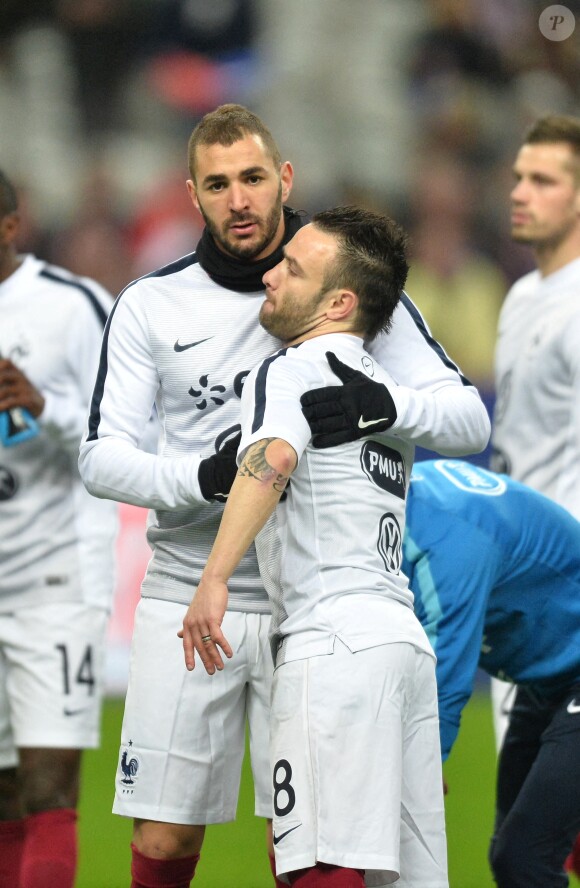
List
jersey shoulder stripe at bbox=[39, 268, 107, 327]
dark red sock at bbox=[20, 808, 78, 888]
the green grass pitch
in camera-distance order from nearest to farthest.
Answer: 1. dark red sock at bbox=[20, 808, 78, 888]
2. jersey shoulder stripe at bbox=[39, 268, 107, 327]
3. the green grass pitch

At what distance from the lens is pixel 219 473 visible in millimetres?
3172

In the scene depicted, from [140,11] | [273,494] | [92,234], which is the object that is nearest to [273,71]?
[140,11]

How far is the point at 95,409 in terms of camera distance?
3490 mm

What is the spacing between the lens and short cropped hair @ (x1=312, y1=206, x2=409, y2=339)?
10.4 ft

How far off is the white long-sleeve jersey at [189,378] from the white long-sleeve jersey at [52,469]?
96 cm

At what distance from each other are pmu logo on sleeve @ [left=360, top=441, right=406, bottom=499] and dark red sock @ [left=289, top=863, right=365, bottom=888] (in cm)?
79

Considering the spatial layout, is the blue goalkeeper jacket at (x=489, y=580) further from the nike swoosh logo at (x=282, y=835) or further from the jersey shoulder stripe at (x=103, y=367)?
the jersey shoulder stripe at (x=103, y=367)

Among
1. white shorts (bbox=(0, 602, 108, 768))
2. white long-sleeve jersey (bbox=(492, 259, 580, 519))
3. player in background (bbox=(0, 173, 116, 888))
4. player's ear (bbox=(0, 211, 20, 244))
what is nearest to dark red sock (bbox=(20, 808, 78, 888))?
player in background (bbox=(0, 173, 116, 888))

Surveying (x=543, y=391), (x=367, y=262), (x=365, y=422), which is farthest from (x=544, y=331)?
(x=365, y=422)

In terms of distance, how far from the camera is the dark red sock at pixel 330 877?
285 cm

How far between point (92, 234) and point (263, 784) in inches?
269

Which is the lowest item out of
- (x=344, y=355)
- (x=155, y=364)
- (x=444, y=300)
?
(x=444, y=300)

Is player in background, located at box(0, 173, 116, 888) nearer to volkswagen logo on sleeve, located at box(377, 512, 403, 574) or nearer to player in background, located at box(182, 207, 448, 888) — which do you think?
player in background, located at box(182, 207, 448, 888)

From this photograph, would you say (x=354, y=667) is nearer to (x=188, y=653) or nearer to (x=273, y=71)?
(x=188, y=653)
